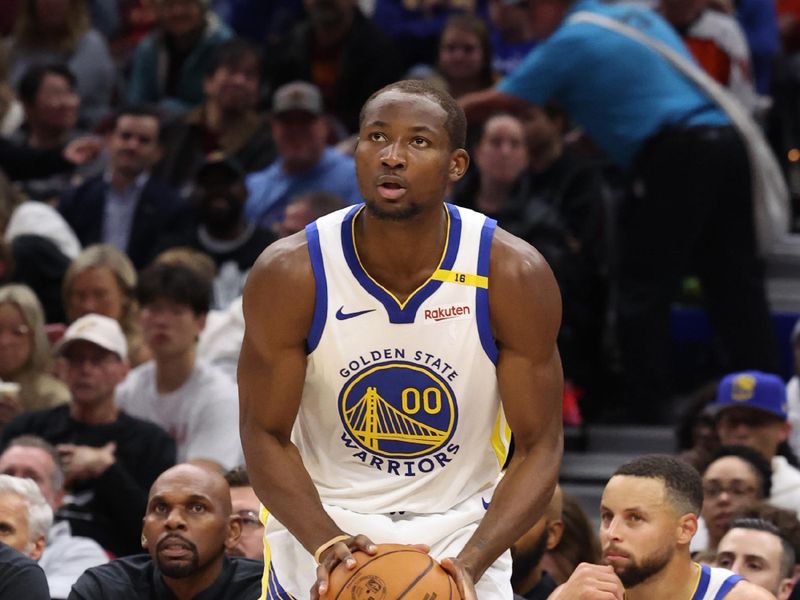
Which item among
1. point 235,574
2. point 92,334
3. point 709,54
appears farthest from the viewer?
point 709,54

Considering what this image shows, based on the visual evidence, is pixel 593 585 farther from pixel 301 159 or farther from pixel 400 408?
pixel 301 159

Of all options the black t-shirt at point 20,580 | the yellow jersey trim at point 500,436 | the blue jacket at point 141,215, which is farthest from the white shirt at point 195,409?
the yellow jersey trim at point 500,436

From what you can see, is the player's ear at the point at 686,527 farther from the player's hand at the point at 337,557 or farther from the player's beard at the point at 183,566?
the player's hand at the point at 337,557

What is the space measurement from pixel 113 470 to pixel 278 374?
2.92 meters

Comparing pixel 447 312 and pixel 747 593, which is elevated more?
pixel 447 312

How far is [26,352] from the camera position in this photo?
7879 millimetres

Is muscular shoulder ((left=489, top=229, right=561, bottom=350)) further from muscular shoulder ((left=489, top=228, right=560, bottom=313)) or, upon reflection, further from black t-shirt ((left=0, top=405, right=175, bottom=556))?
black t-shirt ((left=0, top=405, right=175, bottom=556))

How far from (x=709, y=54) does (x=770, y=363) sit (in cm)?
182

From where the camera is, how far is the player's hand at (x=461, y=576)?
3887 mm

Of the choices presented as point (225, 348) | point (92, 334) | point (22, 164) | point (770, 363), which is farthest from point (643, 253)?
point (22, 164)

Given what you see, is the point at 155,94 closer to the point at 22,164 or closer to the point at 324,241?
the point at 22,164

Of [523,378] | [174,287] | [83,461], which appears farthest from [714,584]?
[174,287]

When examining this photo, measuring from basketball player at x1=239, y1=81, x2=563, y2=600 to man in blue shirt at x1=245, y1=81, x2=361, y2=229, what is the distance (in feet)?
16.2

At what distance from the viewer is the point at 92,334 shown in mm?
7465
